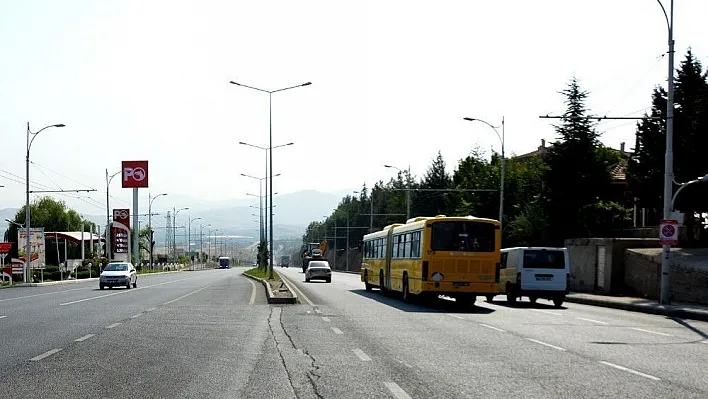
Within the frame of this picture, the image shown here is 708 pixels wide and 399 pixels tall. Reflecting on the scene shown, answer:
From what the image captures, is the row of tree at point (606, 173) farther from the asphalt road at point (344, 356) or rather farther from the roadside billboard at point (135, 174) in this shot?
the roadside billboard at point (135, 174)

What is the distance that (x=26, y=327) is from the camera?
2034cm

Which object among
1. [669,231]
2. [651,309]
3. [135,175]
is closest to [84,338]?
[669,231]

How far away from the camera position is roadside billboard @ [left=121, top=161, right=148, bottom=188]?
376ft

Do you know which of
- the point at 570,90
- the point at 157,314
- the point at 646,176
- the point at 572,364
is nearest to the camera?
Result: the point at 572,364

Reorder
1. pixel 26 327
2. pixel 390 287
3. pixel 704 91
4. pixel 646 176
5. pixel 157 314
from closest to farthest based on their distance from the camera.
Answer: pixel 26 327 → pixel 157 314 → pixel 390 287 → pixel 704 91 → pixel 646 176

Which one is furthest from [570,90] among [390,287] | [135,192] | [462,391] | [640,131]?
[135,192]

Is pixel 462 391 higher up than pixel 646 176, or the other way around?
pixel 646 176

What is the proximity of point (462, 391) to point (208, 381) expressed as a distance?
3.32m

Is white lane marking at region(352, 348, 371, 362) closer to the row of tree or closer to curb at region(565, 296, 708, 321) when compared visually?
curb at region(565, 296, 708, 321)

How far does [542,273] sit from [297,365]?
22412 millimetres

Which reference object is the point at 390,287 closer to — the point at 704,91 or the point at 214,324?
the point at 214,324

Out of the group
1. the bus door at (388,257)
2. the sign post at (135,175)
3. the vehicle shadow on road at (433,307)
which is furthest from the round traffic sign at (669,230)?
the sign post at (135,175)

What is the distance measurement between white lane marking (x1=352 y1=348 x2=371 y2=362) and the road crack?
2.49ft

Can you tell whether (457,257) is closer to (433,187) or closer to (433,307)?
(433,307)
